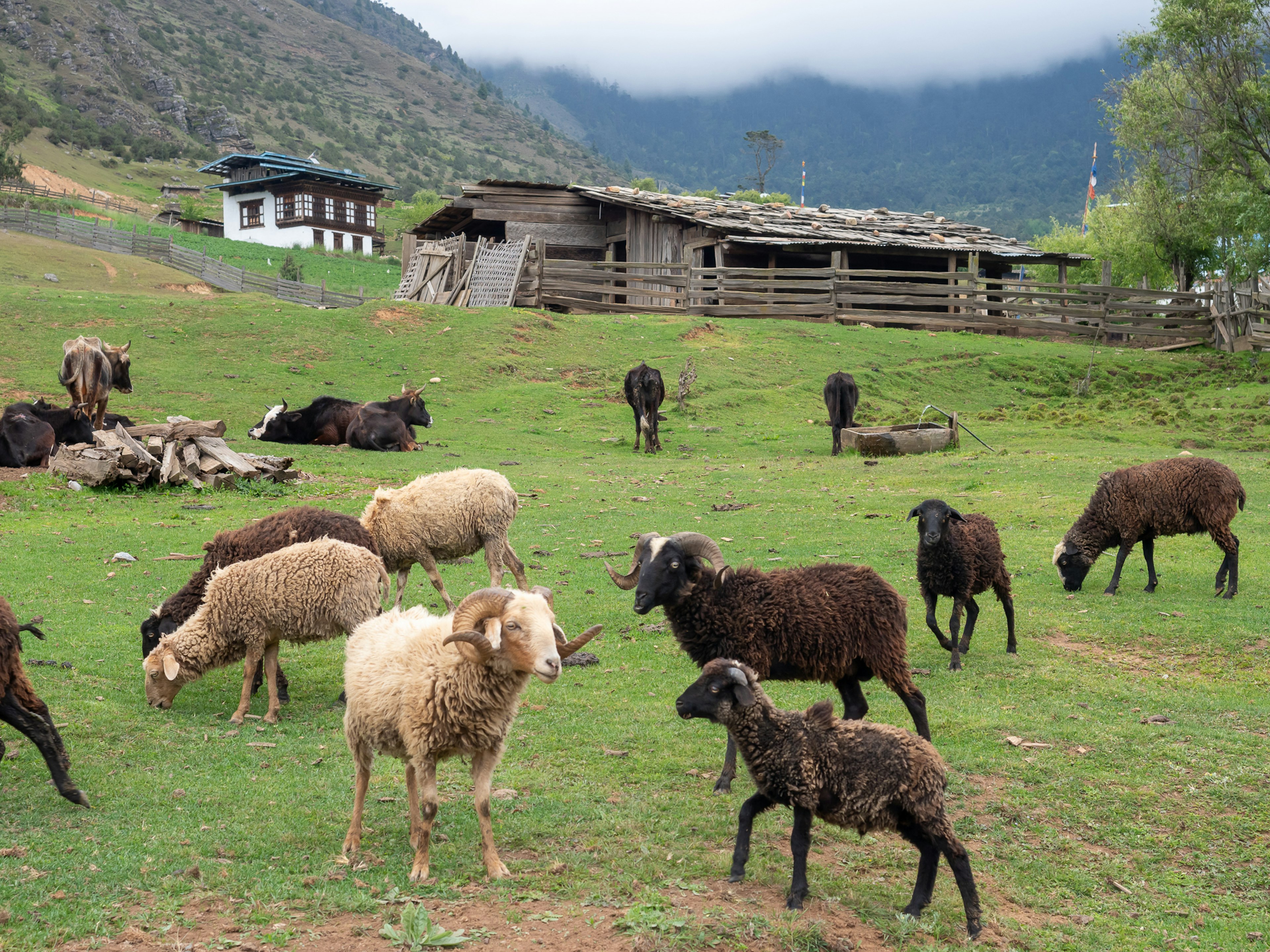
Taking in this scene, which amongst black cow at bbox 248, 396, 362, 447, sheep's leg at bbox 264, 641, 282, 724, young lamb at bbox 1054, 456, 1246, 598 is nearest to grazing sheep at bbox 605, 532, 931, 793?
sheep's leg at bbox 264, 641, 282, 724

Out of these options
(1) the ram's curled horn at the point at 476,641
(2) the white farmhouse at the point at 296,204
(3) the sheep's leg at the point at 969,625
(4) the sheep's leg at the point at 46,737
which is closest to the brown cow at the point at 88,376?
(4) the sheep's leg at the point at 46,737

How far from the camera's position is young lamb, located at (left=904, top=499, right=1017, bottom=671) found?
10.5 meters

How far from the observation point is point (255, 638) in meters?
8.76

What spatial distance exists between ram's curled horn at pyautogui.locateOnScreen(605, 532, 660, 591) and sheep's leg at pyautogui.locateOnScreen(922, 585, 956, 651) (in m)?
3.91

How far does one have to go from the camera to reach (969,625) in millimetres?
10922

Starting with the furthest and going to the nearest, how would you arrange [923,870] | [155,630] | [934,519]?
[934,519] < [155,630] < [923,870]

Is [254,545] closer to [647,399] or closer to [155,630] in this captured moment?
[155,630]

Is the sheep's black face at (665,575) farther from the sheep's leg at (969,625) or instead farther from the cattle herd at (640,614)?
the sheep's leg at (969,625)

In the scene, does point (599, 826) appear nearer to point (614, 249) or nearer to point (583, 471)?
point (583, 471)

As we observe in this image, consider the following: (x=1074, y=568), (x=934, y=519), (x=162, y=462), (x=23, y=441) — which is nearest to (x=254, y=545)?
(x=934, y=519)

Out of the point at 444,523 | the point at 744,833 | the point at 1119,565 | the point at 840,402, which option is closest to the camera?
the point at 744,833

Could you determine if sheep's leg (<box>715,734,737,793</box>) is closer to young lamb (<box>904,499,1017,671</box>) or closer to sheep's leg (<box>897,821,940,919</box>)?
sheep's leg (<box>897,821,940,919</box>)

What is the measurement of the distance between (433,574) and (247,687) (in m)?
3.21

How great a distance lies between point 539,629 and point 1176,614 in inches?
359
